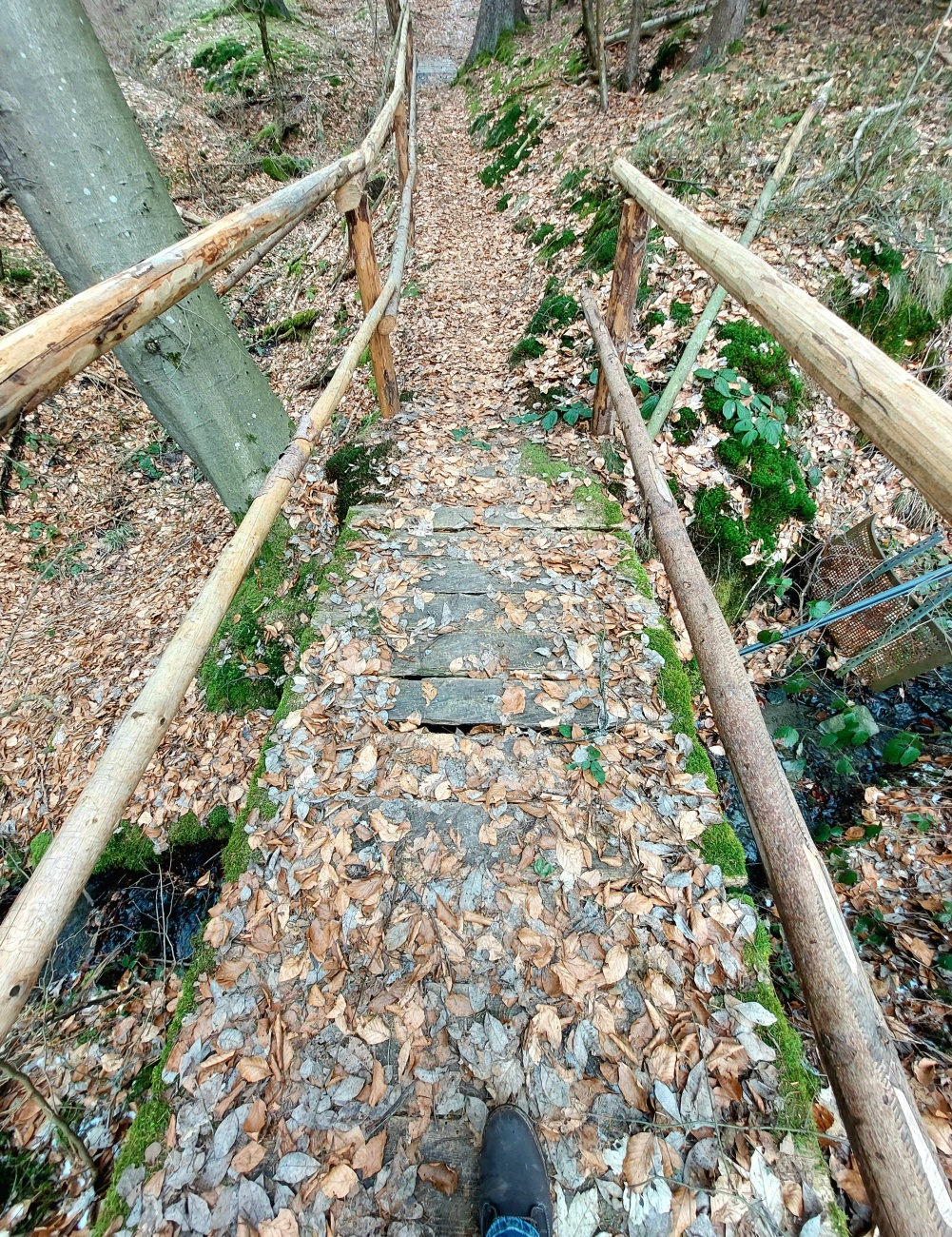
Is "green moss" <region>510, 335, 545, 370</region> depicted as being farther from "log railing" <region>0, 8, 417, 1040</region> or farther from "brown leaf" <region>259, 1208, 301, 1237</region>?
"brown leaf" <region>259, 1208, 301, 1237</region>

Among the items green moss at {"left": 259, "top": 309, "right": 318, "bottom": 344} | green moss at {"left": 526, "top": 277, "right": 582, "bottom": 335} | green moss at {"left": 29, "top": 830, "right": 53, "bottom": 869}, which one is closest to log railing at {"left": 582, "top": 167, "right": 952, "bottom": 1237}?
green moss at {"left": 526, "top": 277, "right": 582, "bottom": 335}

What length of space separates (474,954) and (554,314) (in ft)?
16.3

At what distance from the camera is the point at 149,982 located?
9.44ft

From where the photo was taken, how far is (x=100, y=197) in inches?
105

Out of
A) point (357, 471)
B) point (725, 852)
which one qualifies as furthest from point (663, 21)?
point (725, 852)

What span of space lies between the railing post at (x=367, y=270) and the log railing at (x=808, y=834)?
232cm

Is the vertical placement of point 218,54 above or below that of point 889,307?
above

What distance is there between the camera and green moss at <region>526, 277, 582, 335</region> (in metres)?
4.78

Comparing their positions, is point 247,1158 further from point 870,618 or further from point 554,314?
point 554,314

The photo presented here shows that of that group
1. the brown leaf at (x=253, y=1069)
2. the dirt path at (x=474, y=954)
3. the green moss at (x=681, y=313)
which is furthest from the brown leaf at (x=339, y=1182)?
the green moss at (x=681, y=313)

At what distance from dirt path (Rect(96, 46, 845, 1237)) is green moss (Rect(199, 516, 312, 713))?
632mm

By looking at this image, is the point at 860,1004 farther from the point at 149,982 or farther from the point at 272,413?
the point at 272,413

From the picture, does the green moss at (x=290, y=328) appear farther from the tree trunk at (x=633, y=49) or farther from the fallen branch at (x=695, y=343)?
the tree trunk at (x=633, y=49)

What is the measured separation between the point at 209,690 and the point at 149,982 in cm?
156
